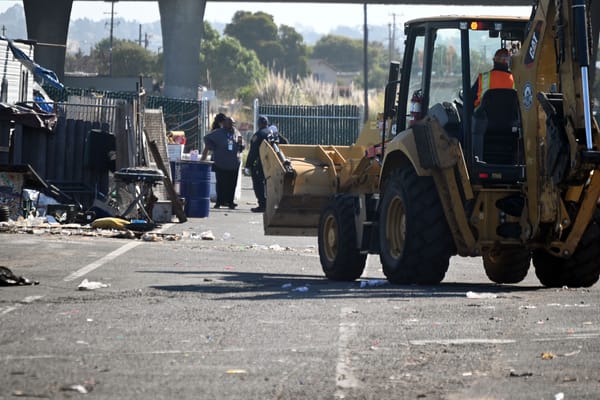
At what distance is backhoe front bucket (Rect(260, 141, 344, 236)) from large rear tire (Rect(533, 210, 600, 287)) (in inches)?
148

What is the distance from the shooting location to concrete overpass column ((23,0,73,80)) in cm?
6122

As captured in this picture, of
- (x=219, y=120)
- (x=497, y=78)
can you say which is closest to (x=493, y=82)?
(x=497, y=78)

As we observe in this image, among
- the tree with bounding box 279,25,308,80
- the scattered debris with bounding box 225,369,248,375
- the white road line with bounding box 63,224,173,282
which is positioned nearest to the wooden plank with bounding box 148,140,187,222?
the white road line with bounding box 63,224,173,282

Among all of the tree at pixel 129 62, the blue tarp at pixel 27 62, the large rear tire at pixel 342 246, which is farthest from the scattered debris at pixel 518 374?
the tree at pixel 129 62

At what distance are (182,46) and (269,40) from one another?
5408 inches

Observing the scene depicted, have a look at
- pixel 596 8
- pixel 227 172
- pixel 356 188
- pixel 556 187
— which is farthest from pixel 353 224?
pixel 596 8

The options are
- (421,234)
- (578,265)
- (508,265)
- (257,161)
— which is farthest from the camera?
(257,161)

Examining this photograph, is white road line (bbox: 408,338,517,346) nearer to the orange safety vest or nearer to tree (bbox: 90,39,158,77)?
the orange safety vest

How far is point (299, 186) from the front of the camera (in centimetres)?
1739

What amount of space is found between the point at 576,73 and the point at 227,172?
18273 mm

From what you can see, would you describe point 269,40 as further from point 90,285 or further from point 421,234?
point 90,285

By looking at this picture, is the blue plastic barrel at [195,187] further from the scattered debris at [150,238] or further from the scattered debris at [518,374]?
the scattered debris at [518,374]

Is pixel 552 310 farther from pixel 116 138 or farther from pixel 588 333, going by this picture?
pixel 116 138

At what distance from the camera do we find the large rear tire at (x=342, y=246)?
15.1 metres
